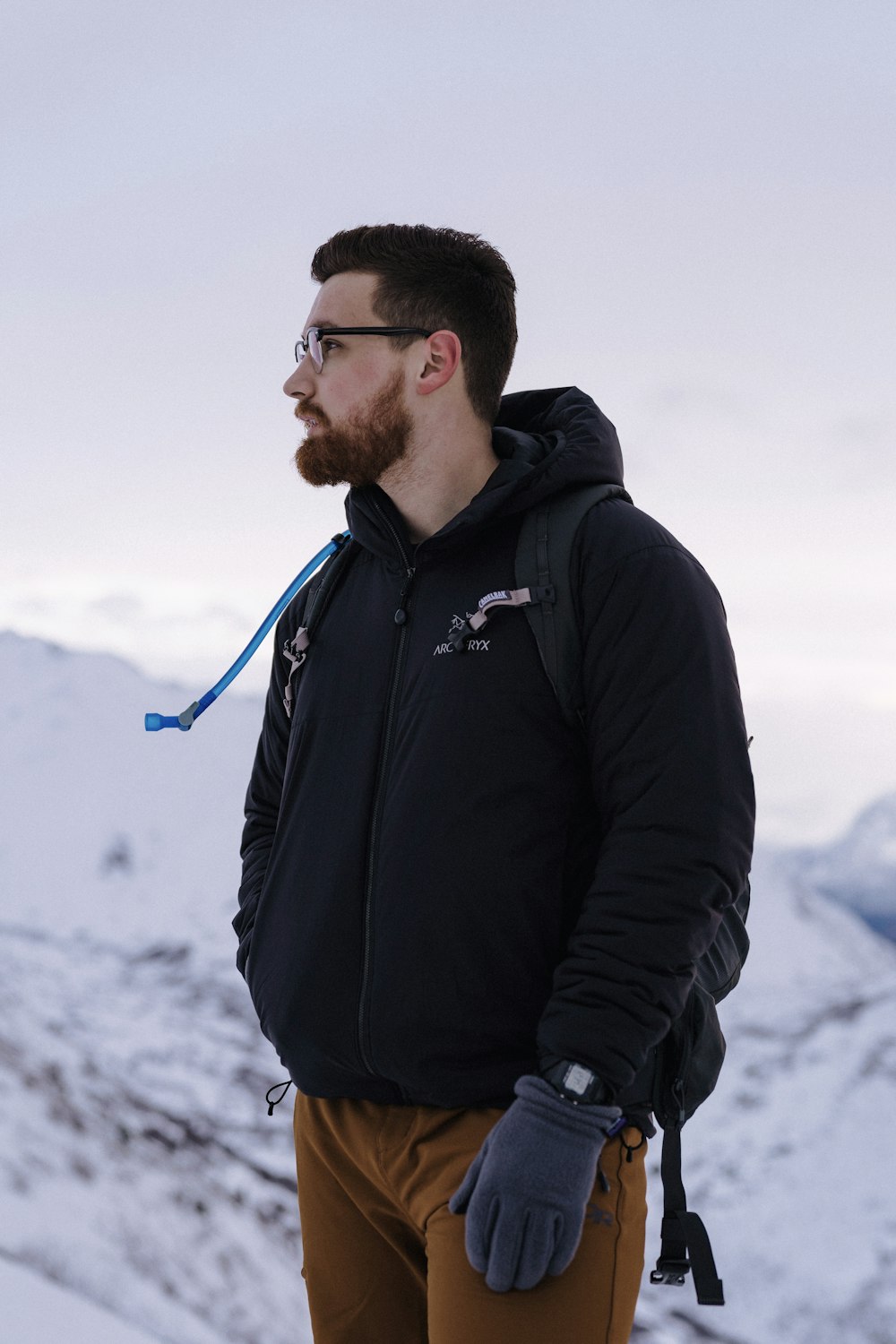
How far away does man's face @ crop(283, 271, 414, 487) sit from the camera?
2221 mm

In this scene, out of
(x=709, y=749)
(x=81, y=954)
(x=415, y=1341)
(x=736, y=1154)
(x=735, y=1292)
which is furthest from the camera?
(x=81, y=954)

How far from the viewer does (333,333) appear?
2271 mm

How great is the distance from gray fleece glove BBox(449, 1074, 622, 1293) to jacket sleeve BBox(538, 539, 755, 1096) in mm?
71

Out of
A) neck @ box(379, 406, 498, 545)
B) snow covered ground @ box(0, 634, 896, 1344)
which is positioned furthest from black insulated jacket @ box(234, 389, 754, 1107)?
snow covered ground @ box(0, 634, 896, 1344)

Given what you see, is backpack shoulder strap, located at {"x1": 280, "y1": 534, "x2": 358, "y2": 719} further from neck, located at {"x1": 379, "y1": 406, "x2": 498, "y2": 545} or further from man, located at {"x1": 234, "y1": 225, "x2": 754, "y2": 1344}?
neck, located at {"x1": 379, "y1": 406, "x2": 498, "y2": 545}

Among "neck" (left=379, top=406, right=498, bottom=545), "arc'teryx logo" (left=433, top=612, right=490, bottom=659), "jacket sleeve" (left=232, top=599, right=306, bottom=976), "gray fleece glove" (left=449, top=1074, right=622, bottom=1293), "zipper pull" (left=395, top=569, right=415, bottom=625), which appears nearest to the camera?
"gray fleece glove" (left=449, top=1074, right=622, bottom=1293)

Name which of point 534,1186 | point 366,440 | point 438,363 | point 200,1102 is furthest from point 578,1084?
point 200,1102

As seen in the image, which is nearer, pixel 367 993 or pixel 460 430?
pixel 367 993

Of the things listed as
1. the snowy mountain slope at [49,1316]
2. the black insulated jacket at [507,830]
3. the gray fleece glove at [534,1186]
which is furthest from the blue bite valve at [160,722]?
the snowy mountain slope at [49,1316]

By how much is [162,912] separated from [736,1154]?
13.6 feet

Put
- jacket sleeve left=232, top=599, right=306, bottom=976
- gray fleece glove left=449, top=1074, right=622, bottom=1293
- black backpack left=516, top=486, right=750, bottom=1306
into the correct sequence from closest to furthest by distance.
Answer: gray fleece glove left=449, top=1074, right=622, bottom=1293 < black backpack left=516, top=486, right=750, bottom=1306 < jacket sleeve left=232, top=599, right=306, bottom=976

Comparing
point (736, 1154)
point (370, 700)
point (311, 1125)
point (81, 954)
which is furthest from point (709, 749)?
point (81, 954)

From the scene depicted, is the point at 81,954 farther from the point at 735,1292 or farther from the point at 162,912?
the point at 735,1292

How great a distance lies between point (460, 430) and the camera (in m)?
2.26
